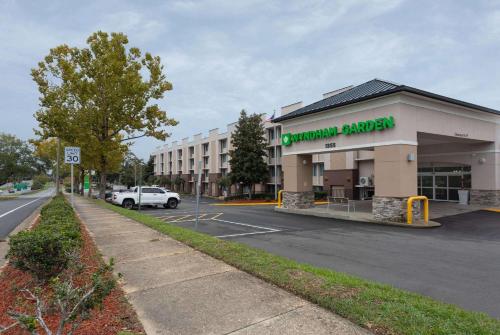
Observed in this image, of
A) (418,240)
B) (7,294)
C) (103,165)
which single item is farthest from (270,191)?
(7,294)

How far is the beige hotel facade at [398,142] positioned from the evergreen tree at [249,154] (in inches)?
481

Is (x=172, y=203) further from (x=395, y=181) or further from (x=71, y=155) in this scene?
(x=395, y=181)

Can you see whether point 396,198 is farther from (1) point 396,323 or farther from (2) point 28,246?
(2) point 28,246

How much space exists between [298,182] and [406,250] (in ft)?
38.5

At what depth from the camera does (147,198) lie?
24984mm

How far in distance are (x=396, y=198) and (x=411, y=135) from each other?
3028 millimetres

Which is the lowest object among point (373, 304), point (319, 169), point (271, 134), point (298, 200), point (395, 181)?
point (373, 304)

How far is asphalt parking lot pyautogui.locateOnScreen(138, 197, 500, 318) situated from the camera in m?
5.85

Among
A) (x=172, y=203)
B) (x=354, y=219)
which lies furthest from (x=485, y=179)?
(x=172, y=203)

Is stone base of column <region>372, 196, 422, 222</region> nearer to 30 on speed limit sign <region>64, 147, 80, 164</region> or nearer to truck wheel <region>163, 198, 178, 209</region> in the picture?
30 on speed limit sign <region>64, 147, 80, 164</region>

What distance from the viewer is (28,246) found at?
468 centimetres

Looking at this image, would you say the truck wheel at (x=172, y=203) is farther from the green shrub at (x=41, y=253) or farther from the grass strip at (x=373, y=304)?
the green shrub at (x=41, y=253)

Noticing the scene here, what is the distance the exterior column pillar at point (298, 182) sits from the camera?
811 inches

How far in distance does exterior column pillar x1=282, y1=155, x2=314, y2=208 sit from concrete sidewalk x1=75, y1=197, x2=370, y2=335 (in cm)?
1388
